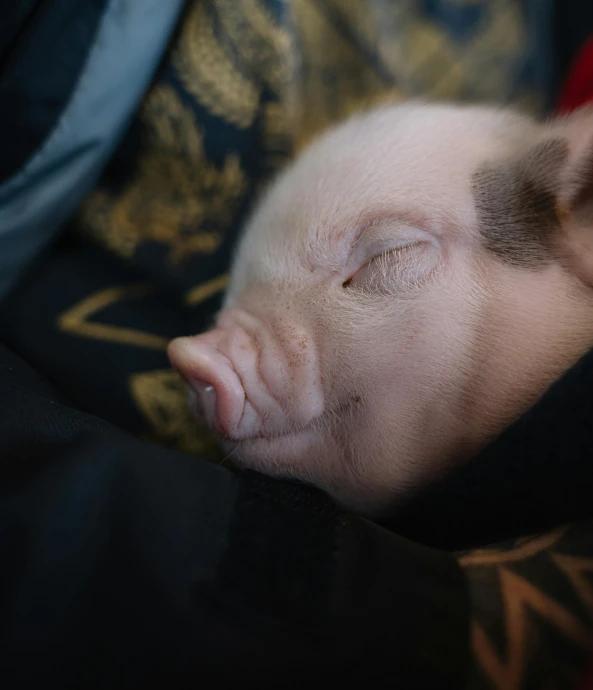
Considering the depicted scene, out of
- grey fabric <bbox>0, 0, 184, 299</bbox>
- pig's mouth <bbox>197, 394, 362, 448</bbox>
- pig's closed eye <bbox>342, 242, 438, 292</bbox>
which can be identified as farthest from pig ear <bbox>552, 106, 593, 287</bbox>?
grey fabric <bbox>0, 0, 184, 299</bbox>

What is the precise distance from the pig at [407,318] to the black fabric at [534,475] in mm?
59

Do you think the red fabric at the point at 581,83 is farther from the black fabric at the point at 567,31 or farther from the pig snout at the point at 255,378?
the pig snout at the point at 255,378

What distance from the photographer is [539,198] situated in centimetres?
75

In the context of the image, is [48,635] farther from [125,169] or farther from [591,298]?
[125,169]

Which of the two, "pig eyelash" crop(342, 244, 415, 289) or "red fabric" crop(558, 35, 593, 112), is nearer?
"pig eyelash" crop(342, 244, 415, 289)

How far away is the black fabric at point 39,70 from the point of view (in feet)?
2.72

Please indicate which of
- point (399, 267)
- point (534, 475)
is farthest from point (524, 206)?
point (534, 475)

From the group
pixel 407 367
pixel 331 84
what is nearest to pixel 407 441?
pixel 407 367

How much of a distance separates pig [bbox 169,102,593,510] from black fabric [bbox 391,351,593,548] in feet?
0.19

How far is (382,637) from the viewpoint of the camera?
0.48 meters

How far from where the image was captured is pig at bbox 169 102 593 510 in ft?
2.28

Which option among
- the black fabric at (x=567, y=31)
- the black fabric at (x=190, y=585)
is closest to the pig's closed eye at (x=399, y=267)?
the black fabric at (x=190, y=585)

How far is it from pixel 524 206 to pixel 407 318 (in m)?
0.21

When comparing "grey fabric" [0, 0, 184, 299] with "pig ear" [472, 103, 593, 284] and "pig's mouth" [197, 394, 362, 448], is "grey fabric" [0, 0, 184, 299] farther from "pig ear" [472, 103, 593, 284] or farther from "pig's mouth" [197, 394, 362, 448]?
"pig ear" [472, 103, 593, 284]
